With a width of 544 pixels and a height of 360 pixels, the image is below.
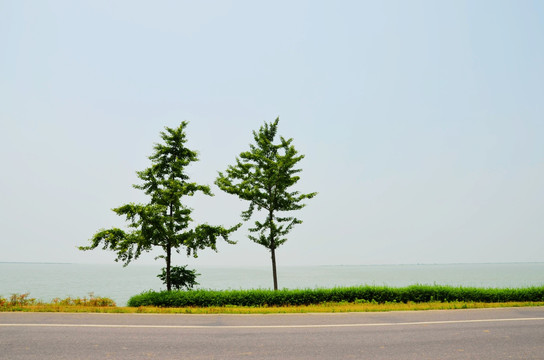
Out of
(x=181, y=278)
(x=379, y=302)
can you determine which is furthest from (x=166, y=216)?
(x=379, y=302)

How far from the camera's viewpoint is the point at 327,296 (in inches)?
687

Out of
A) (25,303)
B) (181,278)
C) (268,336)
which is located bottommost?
(268,336)

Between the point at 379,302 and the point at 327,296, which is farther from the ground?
the point at 327,296

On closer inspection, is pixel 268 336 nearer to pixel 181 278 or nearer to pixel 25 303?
pixel 25 303

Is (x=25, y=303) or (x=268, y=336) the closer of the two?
(x=268, y=336)

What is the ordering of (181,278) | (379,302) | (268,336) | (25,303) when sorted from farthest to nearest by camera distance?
(181,278) < (379,302) < (25,303) < (268,336)

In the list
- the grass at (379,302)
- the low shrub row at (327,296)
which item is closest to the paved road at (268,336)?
the grass at (379,302)

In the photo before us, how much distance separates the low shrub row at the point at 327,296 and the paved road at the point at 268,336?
15.6ft

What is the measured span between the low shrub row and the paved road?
474 cm

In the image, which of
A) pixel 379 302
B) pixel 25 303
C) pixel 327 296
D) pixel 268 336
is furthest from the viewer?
pixel 379 302

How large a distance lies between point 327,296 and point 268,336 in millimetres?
9433

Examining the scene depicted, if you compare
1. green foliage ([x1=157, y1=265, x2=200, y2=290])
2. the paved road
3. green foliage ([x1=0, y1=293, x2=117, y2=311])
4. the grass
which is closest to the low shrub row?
the grass

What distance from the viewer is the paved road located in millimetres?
7191

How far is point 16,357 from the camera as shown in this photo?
667 centimetres
